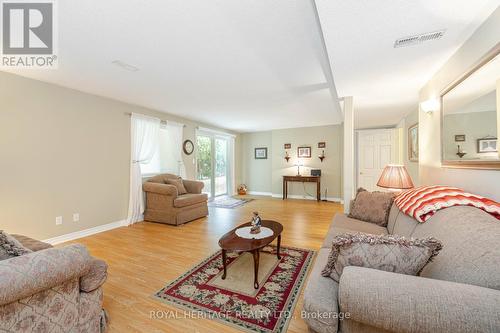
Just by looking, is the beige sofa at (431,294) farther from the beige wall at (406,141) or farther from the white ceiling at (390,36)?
the beige wall at (406,141)

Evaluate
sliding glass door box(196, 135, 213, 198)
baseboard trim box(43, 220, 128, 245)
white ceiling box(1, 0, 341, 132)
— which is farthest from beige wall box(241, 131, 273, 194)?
baseboard trim box(43, 220, 128, 245)

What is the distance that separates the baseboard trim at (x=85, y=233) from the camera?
3041mm

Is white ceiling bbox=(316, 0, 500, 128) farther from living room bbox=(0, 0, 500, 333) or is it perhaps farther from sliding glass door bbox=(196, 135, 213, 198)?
sliding glass door bbox=(196, 135, 213, 198)

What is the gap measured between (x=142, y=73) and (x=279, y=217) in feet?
11.4

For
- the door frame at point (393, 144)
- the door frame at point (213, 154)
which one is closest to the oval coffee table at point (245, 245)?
the door frame at point (213, 154)

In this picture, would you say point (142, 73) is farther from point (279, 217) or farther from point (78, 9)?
point (279, 217)

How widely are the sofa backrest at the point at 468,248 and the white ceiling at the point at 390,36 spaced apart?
4.21 feet

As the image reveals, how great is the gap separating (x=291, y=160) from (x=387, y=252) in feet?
19.4

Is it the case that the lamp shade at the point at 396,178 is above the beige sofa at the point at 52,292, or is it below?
above

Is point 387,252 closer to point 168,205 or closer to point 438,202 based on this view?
point 438,202

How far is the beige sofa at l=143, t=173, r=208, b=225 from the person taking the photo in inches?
152

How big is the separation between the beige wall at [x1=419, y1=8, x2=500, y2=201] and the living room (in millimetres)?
22

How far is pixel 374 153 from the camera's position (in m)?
5.73

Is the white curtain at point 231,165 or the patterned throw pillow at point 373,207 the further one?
the white curtain at point 231,165
